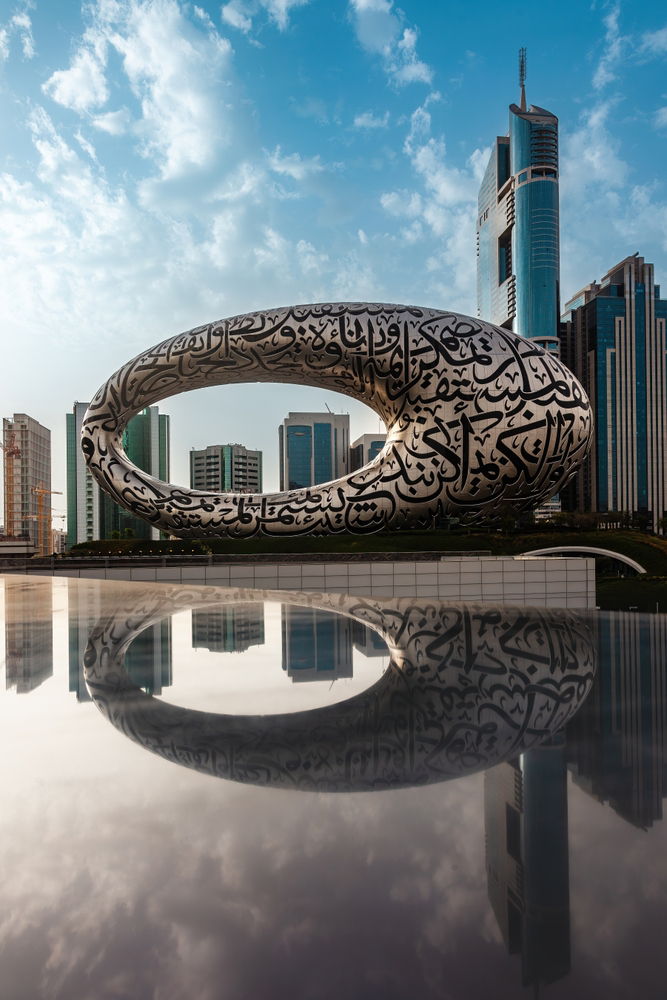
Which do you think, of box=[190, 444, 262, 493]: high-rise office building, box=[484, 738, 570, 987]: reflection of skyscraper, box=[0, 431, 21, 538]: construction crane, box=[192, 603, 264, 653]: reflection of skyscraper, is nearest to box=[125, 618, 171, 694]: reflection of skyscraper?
box=[192, 603, 264, 653]: reflection of skyscraper

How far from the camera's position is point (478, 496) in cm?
1820

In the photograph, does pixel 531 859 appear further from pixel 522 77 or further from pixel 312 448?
pixel 522 77

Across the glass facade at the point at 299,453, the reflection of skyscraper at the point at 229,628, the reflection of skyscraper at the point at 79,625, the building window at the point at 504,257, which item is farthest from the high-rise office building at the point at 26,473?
the building window at the point at 504,257

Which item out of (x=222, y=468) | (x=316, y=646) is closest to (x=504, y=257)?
(x=222, y=468)

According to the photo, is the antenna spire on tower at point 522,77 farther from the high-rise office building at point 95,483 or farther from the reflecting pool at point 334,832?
the reflecting pool at point 334,832

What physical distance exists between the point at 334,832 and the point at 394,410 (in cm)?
1781

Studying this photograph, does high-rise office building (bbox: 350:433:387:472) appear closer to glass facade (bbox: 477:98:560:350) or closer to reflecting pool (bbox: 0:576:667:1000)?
glass facade (bbox: 477:98:560:350)

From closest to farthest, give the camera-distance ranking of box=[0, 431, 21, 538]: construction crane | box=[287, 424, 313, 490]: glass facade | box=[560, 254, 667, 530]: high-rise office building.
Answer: box=[0, 431, 21, 538]: construction crane → box=[560, 254, 667, 530]: high-rise office building → box=[287, 424, 313, 490]: glass facade

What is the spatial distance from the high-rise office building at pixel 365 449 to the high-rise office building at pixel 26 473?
3825 cm

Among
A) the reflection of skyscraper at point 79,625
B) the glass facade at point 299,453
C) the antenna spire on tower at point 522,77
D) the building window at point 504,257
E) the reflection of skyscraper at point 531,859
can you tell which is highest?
the antenna spire on tower at point 522,77

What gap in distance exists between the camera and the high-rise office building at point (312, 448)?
76688mm

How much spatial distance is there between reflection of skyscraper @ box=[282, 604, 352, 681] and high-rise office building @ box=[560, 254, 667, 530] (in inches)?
2817

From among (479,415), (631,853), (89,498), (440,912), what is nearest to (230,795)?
(440,912)

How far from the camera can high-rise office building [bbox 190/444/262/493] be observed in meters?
74.9
